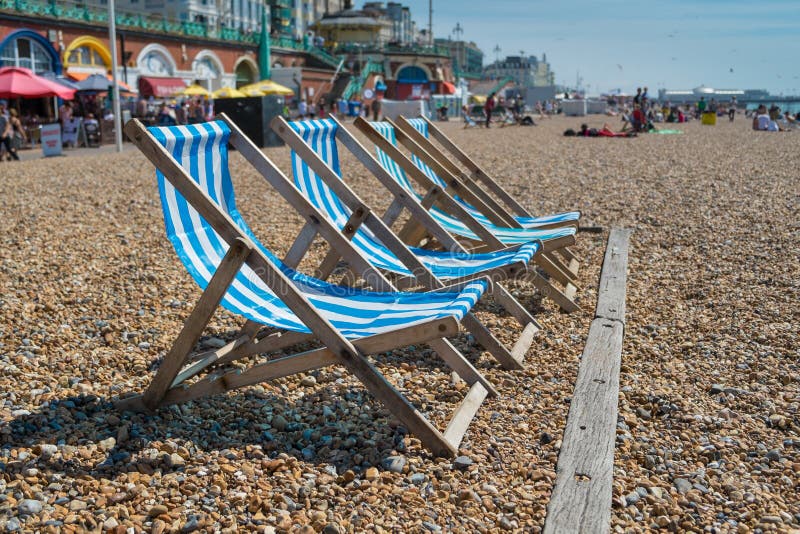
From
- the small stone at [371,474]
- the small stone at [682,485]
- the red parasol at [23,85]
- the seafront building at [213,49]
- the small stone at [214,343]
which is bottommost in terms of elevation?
the small stone at [214,343]

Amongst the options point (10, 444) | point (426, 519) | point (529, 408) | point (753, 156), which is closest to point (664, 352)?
point (529, 408)

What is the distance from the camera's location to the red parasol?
16672 mm

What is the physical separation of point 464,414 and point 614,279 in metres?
2.43

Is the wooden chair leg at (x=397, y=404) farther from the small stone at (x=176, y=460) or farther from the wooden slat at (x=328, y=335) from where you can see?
the small stone at (x=176, y=460)

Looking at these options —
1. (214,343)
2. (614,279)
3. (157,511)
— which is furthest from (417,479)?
(614,279)

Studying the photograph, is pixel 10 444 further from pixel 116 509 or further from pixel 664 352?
pixel 664 352

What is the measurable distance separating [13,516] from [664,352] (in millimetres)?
2876

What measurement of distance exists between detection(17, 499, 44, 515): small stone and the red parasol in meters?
16.5

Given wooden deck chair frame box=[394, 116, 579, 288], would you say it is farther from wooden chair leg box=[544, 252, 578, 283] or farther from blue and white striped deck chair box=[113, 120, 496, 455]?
blue and white striped deck chair box=[113, 120, 496, 455]

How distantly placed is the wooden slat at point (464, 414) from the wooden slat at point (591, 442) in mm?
349

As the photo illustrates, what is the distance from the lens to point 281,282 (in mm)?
2535

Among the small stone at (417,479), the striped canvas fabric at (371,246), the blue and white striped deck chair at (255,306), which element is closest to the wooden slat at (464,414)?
the blue and white striped deck chair at (255,306)

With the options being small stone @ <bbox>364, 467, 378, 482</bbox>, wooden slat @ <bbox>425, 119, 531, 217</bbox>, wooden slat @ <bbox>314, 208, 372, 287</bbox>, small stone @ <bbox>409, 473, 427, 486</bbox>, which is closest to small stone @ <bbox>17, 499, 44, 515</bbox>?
small stone @ <bbox>364, 467, 378, 482</bbox>

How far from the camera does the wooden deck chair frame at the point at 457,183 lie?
15.9ft
